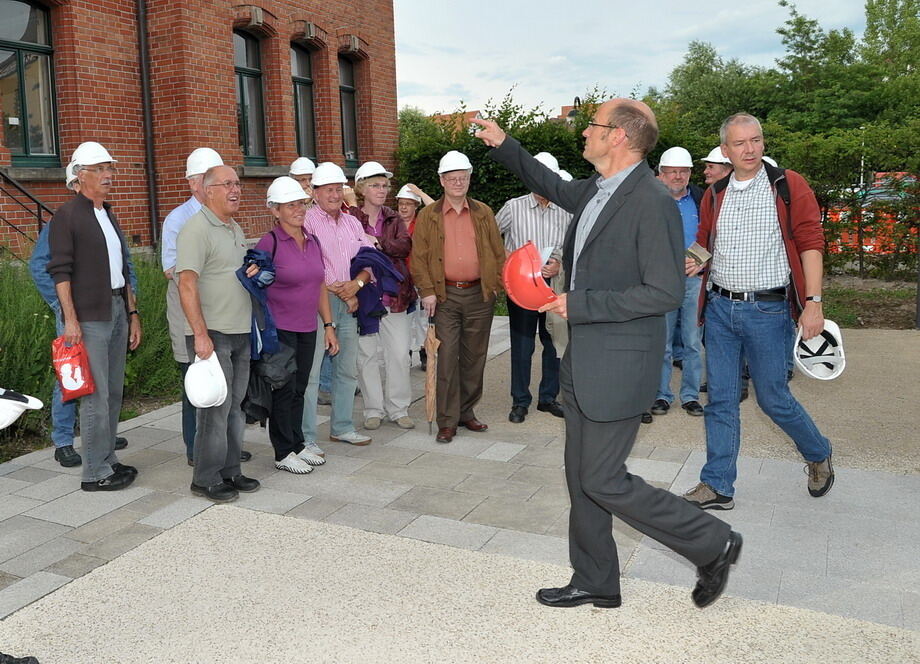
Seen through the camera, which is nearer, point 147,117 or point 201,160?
point 201,160

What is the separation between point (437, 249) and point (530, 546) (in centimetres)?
273

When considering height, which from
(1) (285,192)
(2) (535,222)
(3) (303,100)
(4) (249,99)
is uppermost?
(3) (303,100)

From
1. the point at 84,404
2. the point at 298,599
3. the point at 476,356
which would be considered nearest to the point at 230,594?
the point at 298,599

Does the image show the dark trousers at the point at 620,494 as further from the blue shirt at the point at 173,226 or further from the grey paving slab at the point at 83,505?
the blue shirt at the point at 173,226

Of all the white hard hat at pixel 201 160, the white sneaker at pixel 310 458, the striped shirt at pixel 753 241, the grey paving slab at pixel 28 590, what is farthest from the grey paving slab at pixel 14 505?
the striped shirt at pixel 753 241

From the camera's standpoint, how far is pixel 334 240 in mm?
6367

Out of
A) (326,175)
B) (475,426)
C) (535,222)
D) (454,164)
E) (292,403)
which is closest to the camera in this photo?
(292,403)

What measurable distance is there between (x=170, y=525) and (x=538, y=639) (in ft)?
7.69

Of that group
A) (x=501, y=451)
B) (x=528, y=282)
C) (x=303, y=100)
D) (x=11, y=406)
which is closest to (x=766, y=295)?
(x=528, y=282)

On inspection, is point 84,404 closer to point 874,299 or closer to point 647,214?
point 647,214

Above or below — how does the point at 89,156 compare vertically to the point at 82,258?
above

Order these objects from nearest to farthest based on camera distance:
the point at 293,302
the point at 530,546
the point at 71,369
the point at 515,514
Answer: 1. the point at 530,546
2. the point at 515,514
3. the point at 71,369
4. the point at 293,302

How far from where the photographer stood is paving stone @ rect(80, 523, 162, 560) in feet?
14.7

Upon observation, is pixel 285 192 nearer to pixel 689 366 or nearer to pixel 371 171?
pixel 371 171
